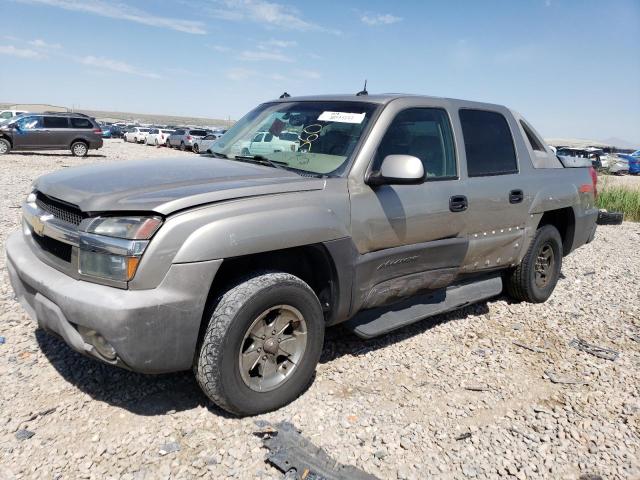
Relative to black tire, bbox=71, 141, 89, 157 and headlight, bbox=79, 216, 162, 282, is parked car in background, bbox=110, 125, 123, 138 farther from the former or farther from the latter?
headlight, bbox=79, 216, 162, 282

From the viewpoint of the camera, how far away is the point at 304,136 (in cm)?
373

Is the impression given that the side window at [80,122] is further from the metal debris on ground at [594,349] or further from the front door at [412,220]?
the metal debris on ground at [594,349]

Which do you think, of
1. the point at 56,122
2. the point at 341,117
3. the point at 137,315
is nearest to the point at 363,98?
the point at 341,117

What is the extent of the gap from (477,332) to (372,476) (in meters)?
2.28

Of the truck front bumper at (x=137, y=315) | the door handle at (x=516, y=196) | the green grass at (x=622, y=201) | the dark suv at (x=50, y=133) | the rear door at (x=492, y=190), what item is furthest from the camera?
the dark suv at (x=50, y=133)

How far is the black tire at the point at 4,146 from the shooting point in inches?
818

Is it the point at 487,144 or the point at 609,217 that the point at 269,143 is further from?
the point at 609,217

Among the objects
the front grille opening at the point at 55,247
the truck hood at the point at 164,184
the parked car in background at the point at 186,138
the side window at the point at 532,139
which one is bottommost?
the parked car in background at the point at 186,138

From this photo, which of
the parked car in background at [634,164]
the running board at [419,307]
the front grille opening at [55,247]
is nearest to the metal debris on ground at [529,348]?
the running board at [419,307]

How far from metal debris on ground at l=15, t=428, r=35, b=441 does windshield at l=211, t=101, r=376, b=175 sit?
2151mm

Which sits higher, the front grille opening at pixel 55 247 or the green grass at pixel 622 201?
the front grille opening at pixel 55 247

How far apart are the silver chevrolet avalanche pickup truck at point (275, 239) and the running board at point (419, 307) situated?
0.05ft

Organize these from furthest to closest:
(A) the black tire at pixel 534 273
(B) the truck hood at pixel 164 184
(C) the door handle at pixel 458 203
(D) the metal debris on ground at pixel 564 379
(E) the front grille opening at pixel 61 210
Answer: (A) the black tire at pixel 534 273 → (C) the door handle at pixel 458 203 → (D) the metal debris on ground at pixel 564 379 → (E) the front grille opening at pixel 61 210 → (B) the truck hood at pixel 164 184

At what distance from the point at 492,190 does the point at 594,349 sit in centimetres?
158
